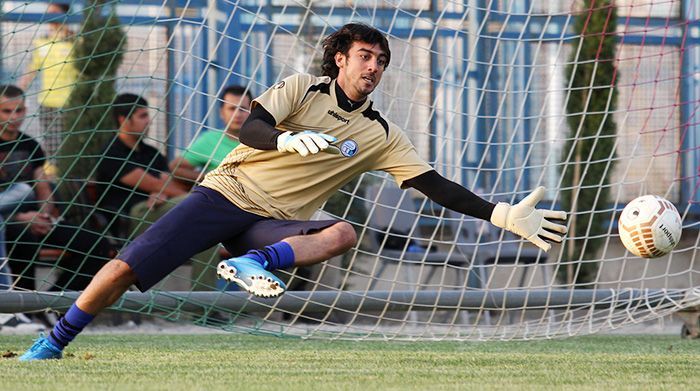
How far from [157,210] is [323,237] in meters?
3.53

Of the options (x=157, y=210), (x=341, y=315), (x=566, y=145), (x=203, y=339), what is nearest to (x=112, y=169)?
(x=157, y=210)

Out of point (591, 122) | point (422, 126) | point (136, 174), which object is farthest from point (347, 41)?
point (591, 122)

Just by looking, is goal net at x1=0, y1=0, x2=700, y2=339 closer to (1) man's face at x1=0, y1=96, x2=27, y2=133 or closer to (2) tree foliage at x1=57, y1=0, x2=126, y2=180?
(2) tree foliage at x1=57, y1=0, x2=126, y2=180

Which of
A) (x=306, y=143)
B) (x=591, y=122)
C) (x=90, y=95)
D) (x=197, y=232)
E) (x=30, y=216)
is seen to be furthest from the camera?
(x=591, y=122)

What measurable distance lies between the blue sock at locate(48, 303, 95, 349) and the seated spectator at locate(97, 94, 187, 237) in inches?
82.4

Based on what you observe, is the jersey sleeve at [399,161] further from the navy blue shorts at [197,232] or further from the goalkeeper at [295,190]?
the navy blue shorts at [197,232]

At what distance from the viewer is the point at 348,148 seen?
5449 millimetres

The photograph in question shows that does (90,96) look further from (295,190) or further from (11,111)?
(295,190)

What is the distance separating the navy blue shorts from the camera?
5.20 metres

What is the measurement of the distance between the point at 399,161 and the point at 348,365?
0.90 m

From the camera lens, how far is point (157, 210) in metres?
8.48

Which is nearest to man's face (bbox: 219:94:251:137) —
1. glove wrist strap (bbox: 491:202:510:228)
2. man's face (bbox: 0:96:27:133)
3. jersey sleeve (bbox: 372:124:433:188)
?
man's face (bbox: 0:96:27:133)

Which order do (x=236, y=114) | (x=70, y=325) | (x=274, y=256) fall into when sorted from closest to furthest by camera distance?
1. (x=274, y=256)
2. (x=70, y=325)
3. (x=236, y=114)

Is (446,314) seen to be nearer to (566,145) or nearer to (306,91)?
(566,145)
